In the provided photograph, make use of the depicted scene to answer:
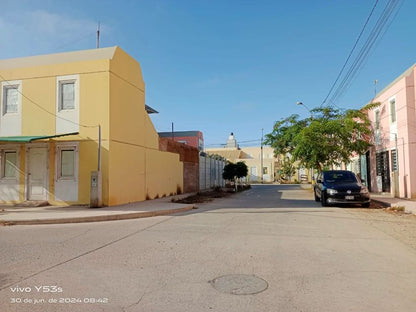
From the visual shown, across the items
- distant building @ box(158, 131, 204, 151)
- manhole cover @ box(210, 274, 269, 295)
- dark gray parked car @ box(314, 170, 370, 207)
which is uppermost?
distant building @ box(158, 131, 204, 151)

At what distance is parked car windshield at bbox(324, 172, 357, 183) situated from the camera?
15.3 metres

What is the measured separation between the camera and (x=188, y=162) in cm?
2459

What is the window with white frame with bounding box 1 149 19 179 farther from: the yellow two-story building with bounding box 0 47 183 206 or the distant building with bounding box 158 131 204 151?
the distant building with bounding box 158 131 204 151

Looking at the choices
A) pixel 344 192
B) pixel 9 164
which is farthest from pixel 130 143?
pixel 344 192

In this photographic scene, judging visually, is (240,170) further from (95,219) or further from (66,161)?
(95,219)

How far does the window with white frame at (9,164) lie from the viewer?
1507 cm

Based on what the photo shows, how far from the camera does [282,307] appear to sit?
3768 mm

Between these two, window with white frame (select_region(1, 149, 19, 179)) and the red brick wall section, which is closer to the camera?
window with white frame (select_region(1, 149, 19, 179))

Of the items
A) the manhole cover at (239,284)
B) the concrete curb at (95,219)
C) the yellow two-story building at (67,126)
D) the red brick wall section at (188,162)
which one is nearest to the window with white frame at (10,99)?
the yellow two-story building at (67,126)

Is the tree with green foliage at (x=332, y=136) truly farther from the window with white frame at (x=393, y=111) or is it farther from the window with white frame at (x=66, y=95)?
the window with white frame at (x=66, y=95)

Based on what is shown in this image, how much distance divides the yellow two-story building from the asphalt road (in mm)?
5513

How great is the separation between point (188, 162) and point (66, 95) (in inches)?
450

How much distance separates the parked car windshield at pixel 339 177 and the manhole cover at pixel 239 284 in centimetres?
1162

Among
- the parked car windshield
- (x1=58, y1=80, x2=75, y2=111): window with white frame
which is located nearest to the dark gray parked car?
the parked car windshield
